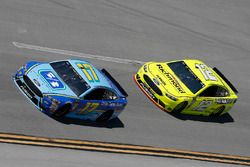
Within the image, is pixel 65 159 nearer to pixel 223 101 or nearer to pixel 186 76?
pixel 186 76

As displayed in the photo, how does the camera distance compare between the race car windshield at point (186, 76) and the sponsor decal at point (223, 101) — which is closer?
the race car windshield at point (186, 76)

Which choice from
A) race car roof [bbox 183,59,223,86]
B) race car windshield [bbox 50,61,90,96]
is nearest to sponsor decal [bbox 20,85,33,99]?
race car windshield [bbox 50,61,90,96]

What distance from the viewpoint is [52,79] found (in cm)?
1891

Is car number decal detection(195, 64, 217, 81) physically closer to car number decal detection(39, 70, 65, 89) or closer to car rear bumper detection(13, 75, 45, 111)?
car number decal detection(39, 70, 65, 89)

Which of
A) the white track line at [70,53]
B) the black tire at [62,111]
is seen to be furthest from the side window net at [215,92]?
the black tire at [62,111]

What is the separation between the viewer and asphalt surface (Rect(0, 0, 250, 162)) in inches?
755

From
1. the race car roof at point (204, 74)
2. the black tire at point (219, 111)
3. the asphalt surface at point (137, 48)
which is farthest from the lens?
the black tire at point (219, 111)

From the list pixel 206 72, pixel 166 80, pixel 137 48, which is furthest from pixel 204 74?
pixel 137 48

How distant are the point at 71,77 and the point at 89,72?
757 millimetres

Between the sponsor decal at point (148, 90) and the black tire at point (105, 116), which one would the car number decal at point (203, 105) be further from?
the black tire at point (105, 116)

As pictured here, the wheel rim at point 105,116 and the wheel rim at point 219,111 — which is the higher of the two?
the wheel rim at point 105,116

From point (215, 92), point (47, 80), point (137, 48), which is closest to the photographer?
point (47, 80)

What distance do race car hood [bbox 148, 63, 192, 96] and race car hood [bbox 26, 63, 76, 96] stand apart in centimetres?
416

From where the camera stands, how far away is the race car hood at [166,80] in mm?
21094
